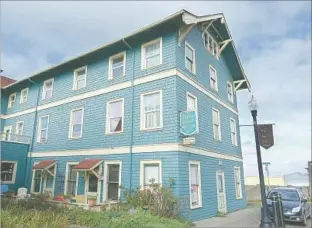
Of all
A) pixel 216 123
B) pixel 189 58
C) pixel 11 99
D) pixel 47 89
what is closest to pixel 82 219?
pixel 189 58

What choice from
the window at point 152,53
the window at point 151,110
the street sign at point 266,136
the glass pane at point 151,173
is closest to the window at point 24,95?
the window at point 152,53

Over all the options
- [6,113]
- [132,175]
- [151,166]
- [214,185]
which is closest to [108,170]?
[132,175]

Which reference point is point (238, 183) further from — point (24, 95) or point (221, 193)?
point (24, 95)

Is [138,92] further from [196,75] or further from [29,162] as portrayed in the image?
[29,162]

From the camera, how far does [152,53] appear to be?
15.4 metres

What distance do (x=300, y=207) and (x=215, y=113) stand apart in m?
6.96

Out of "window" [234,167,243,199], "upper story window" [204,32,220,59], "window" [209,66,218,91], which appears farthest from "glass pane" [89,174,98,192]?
"upper story window" [204,32,220,59]

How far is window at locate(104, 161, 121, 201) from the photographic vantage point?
578 inches

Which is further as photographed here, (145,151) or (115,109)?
(115,109)

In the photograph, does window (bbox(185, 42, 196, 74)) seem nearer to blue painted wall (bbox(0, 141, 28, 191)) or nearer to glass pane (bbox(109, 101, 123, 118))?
glass pane (bbox(109, 101, 123, 118))

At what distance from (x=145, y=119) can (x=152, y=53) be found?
3576 mm

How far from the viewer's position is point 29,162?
2091 centimetres

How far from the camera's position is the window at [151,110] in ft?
46.3

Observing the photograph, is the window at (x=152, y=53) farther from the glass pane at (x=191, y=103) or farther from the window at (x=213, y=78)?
the window at (x=213, y=78)
